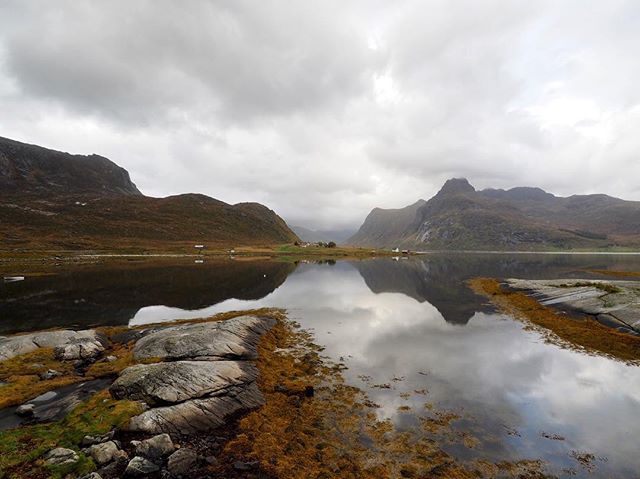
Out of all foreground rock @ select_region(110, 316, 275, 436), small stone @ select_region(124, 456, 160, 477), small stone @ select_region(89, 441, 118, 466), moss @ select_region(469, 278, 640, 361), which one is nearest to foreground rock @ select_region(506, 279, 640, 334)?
moss @ select_region(469, 278, 640, 361)

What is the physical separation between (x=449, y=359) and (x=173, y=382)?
912 inches

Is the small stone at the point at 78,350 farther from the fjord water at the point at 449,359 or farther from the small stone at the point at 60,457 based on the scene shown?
the small stone at the point at 60,457

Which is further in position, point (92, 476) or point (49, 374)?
point (49, 374)

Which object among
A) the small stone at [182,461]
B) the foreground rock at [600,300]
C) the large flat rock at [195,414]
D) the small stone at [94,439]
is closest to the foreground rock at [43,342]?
the small stone at [94,439]

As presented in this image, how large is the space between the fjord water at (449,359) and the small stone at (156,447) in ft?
40.1

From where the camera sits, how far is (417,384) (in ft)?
78.1

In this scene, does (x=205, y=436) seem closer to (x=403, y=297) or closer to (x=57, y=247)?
(x=403, y=297)

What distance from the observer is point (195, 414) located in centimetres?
1770

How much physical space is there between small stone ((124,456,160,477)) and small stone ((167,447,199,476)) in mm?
600

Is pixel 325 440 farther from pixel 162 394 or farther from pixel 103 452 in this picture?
pixel 103 452

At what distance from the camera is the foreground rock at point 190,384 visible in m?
17.1

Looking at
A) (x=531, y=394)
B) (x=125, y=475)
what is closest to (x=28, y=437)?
(x=125, y=475)

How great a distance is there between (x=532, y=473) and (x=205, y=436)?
16.2 metres

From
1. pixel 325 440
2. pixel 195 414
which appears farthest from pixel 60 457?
pixel 325 440
